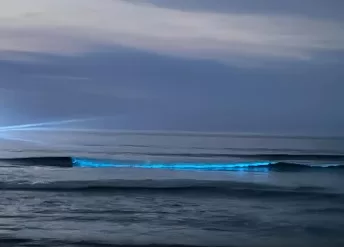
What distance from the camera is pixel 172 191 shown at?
1009 centimetres

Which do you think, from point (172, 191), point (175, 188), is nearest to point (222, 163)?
point (175, 188)

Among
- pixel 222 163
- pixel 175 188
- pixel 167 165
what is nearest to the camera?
pixel 175 188

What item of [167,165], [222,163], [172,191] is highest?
[222,163]

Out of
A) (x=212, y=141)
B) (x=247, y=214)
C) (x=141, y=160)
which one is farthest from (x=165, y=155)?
(x=247, y=214)

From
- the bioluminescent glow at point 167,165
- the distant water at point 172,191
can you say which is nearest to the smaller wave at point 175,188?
the distant water at point 172,191

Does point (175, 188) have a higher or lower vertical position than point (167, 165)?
lower

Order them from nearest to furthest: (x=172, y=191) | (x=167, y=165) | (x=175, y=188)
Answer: (x=172, y=191)
(x=175, y=188)
(x=167, y=165)

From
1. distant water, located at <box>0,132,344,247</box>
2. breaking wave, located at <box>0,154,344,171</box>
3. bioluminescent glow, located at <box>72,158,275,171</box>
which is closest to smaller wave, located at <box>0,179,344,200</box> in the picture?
distant water, located at <box>0,132,344,247</box>

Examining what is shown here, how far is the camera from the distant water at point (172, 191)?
648 centimetres

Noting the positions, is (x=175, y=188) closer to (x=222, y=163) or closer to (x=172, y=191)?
(x=172, y=191)

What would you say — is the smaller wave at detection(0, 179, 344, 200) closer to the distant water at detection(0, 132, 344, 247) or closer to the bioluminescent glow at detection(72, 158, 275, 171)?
the distant water at detection(0, 132, 344, 247)

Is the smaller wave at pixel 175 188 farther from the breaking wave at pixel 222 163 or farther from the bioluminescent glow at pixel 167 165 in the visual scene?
the breaking wave at pixel 222 163

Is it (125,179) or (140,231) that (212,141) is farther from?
(140,231)

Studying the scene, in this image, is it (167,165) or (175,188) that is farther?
(167,165)
